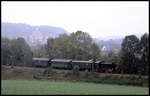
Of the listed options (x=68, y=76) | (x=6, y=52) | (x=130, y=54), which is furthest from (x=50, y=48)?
(x=130, y=54)

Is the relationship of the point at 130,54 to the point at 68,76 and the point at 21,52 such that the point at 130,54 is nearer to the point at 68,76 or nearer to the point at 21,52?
the point at 68,76

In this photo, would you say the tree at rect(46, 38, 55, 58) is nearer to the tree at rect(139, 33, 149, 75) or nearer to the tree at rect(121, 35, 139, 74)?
the tree at rect(121, 35, 139, 74)

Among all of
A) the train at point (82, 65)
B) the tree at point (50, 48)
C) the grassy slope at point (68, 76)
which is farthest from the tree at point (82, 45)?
the grassy slope at point (68, 76)

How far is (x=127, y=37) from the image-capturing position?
141ft

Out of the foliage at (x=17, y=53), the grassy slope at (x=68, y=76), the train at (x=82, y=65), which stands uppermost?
the foliage at (x=17, y=53)

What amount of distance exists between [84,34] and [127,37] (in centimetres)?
1512

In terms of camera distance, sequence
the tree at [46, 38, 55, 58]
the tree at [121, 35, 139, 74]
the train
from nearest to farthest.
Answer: the tree at [121, 35, 139, 74] < the train < the tree at [46, 38, 55, 58]

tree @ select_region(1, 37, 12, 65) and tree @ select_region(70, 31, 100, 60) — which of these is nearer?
tree @ select_region(70, 31, 100, 60)

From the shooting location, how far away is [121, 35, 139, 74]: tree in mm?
42000

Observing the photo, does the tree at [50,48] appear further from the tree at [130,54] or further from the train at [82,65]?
the tree at [130,54]

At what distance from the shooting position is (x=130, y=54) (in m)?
42.3

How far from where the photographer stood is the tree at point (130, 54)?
42.0 m

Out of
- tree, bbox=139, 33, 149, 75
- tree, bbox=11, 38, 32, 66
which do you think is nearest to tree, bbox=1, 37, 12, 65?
tree, bbox=11, 38, 32, 66

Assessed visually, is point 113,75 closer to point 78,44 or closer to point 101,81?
point 101,81
